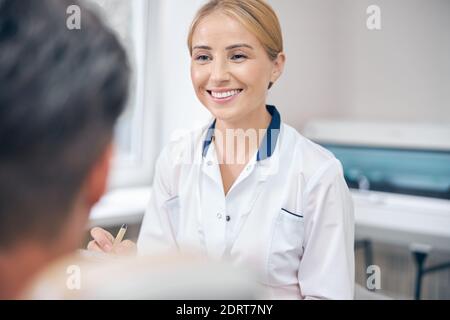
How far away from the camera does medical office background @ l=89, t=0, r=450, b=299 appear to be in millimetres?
1025

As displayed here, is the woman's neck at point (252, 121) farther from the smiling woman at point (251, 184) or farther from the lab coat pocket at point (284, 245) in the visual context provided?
the lab coat pocket at point (284, 245)

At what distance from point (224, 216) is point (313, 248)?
18 cm

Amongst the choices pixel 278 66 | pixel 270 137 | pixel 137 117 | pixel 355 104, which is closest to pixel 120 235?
pixel 137 117

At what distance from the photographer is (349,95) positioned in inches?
44.4

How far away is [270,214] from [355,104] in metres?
0.35

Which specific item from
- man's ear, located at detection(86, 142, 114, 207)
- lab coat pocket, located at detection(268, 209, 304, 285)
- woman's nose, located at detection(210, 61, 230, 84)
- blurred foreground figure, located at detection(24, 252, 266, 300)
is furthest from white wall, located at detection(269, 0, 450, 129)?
blurred foreground figure, located at detection(24, 252, 266, 300)

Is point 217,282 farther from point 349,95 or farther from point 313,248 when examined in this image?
point 349,95

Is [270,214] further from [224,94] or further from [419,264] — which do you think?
[419,264]

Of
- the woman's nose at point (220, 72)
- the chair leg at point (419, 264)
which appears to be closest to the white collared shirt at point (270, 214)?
the woman's nose at point (220, 72)

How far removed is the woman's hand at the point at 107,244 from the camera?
0.97 metres

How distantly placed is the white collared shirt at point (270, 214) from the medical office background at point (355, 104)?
0.05m

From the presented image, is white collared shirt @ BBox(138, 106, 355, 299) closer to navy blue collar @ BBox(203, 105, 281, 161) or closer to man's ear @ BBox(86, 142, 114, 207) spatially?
navy blue collar @ BBox(203, 105, 281, 161)

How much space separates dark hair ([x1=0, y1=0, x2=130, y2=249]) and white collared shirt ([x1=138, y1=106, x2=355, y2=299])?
0.41 m
